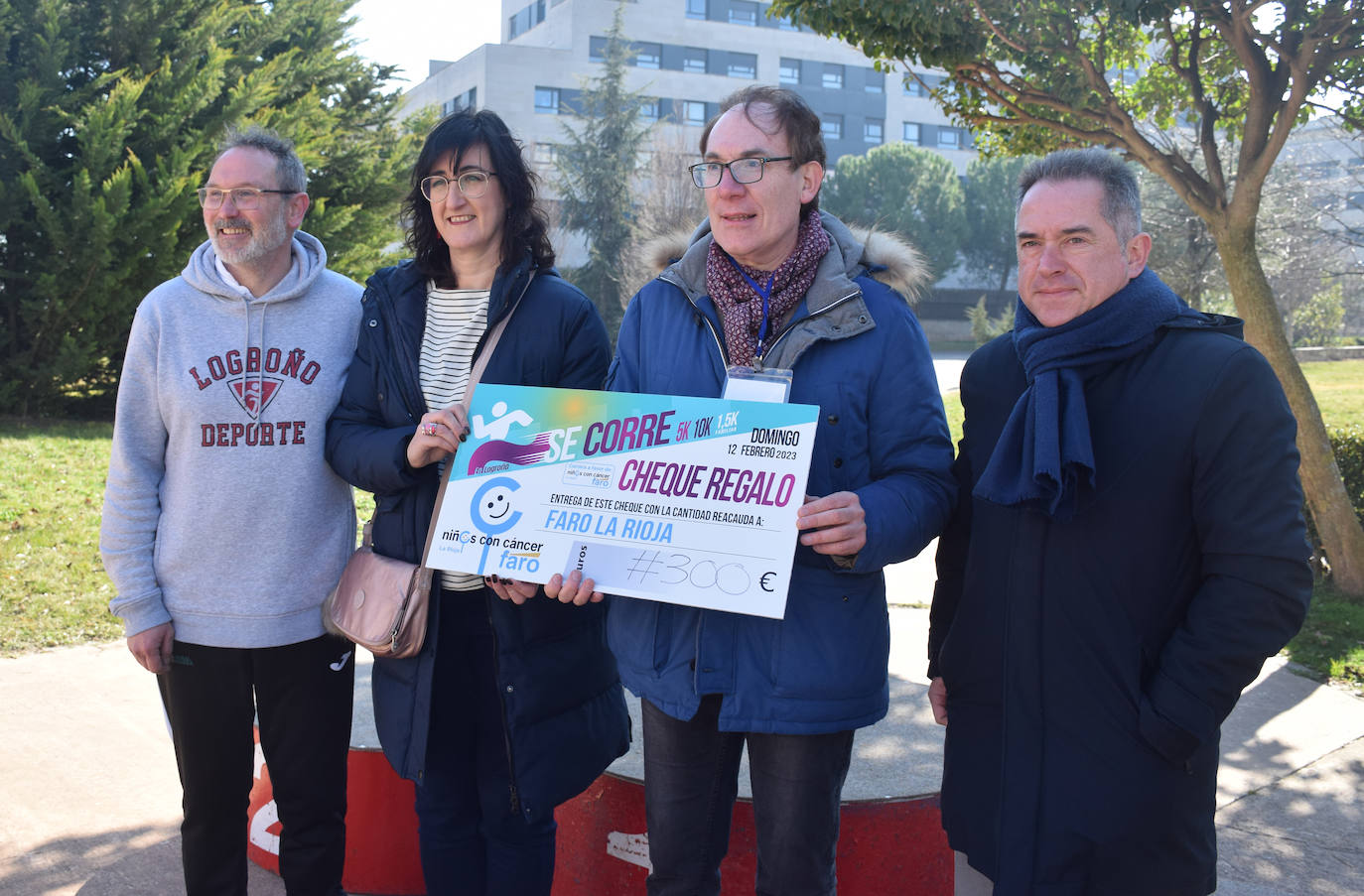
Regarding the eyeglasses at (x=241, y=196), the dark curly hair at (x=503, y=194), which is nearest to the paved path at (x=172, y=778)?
the dark curly hair at (x=503, y=194)

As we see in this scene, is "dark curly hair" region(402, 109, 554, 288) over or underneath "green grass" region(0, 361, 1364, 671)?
over

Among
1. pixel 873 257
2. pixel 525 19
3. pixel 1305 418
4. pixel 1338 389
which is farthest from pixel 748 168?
pixel 525 19

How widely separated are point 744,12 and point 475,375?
65.8m

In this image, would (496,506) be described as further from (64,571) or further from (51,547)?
(51,547)

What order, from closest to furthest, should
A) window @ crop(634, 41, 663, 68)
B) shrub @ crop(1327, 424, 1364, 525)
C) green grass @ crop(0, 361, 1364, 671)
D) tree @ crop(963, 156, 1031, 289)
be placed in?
green grass @ crop(0, 361, 1364, 671) → shrub @ crop(1327, 424, 1364, 525) → window @ crop(634, 41, 663, 68) → tree @ crop(963, 156, 1031, 289)

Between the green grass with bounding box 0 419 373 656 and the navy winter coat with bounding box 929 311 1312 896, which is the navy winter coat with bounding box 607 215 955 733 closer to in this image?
the navy winter coat with bounding box 929 311 1312 896

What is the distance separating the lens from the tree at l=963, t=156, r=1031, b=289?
67.6 m

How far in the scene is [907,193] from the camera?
Answer: 63.7 metres

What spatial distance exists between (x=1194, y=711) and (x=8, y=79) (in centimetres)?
1523

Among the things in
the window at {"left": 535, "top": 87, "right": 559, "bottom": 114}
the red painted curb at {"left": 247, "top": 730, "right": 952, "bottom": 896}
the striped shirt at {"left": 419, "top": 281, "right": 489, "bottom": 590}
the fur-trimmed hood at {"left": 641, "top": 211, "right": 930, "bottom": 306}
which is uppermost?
the window at {"left": 535, "top": 87, "right": 559, "bottom": 114}

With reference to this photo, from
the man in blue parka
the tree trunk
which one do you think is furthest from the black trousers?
the tree trunk

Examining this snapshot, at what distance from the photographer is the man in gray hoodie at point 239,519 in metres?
2.88

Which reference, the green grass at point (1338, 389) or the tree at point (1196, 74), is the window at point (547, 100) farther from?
the tree at point (1196, 74)

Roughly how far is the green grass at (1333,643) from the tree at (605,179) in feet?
113
